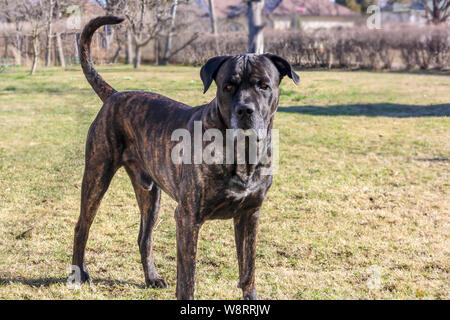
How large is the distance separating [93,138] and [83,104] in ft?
34.2

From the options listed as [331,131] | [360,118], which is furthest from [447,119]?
[331,131]

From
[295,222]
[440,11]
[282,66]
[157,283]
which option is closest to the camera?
[282,66]

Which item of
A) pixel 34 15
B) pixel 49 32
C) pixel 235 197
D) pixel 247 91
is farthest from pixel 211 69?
pixel 49 32

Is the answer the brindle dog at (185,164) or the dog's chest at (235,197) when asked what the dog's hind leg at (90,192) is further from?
the dog's chest at (235,197)

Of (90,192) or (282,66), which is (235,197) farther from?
(90,192)

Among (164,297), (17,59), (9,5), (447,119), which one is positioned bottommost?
(164,297)

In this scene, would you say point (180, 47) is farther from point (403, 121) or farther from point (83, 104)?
point (403, 121)

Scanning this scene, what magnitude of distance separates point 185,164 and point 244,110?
0.63 m

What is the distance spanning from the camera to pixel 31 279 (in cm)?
369

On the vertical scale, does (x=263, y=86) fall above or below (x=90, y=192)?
above

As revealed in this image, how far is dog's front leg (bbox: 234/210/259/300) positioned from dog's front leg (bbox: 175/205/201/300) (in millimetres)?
396

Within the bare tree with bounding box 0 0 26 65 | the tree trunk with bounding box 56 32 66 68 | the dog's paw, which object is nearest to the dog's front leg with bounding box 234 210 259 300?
the dog's paw

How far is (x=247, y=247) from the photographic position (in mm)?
3146

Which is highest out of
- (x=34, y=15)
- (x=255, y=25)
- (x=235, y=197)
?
(x=34, y=15)
